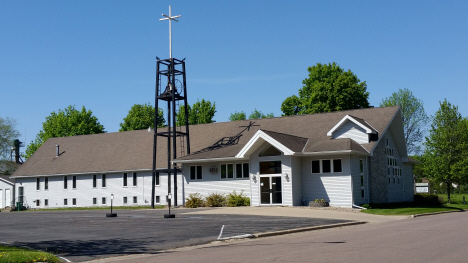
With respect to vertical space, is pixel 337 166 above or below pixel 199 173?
above

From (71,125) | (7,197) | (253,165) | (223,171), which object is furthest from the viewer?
(71,125)

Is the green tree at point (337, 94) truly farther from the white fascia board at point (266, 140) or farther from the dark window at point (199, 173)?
the white fascia board at point (266, 140)

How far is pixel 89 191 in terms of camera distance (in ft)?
153

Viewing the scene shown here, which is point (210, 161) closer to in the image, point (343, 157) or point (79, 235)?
point (343, 157)

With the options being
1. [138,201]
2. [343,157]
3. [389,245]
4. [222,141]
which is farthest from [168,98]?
[389,245]

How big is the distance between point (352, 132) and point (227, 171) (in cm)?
910

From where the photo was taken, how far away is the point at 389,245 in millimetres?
13391

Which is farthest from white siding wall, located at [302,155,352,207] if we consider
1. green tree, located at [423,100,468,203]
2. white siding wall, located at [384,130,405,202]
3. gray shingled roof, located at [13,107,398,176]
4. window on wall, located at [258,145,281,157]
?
green tree, located at [423,100,468,203]

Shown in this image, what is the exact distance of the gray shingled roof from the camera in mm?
36719

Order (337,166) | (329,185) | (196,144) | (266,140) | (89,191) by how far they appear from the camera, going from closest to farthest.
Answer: (266,140) → (337,166) → (329,185) → (196,144) → (89,191)

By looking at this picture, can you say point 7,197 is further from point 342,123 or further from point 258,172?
point 342,123

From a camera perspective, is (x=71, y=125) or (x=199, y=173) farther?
(x=71, y=125)

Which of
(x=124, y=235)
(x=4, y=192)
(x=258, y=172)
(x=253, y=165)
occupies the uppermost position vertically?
(x=253, y=165)

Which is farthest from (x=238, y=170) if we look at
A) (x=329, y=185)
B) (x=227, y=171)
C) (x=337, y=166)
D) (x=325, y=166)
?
(x=337, y=166)
